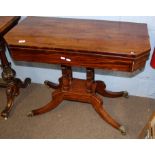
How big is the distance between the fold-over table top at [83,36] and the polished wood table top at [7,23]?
0.27 feet

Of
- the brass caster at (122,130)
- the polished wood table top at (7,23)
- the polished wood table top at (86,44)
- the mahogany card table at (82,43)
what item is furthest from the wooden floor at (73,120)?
the polished wood table top at (7,23)

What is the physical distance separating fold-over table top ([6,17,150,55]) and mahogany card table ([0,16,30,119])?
3.7 inches

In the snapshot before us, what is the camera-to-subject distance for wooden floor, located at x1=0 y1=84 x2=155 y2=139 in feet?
5.73

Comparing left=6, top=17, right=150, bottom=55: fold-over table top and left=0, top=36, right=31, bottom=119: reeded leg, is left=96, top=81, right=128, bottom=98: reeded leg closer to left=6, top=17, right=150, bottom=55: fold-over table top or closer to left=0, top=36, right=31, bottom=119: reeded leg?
left=6, top=17, right=150, bottom=55: fold-over table top

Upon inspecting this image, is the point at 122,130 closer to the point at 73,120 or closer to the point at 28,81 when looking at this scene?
the point at 73,120

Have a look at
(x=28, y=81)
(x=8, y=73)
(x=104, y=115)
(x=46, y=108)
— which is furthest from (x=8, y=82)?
(x=104, y=115)

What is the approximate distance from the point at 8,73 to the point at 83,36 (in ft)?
2.81

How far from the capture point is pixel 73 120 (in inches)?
73.2

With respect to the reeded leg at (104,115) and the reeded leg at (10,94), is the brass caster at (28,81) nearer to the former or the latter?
the reeded leg at (10,94)

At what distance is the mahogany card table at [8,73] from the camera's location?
1.55 meters

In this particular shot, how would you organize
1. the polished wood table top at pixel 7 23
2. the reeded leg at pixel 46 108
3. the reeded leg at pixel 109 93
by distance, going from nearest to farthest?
the polished wood table top at pixel 7 23, the reeded leg at pixel 46 108, the reeded leg at pixel 109 93

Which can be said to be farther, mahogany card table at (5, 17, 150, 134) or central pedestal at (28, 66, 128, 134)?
central pedestal at (28, 66, 128, 134)

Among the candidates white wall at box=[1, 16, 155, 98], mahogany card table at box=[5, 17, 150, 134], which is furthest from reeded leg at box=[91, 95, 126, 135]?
white wall at box=[1, 16, 155, 98]
